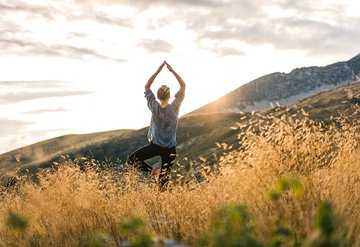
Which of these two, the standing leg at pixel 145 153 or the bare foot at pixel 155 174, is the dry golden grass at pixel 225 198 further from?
the standing leg at pixel 145 153

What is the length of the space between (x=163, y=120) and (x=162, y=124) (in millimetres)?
109

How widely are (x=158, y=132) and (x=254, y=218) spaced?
16.5 feet

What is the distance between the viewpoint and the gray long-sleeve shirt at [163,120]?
911 centimetres

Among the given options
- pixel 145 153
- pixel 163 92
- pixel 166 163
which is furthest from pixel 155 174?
pixel 163 92

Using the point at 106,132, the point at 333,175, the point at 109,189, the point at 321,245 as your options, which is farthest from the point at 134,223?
the point at 106,132

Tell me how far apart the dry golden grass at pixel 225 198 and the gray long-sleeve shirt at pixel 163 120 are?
144 centimetres

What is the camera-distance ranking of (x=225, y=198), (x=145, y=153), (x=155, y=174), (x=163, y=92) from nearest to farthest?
(x=225, y=198), (x=155, y=174), (x=163, y=92), (x=145, y=153)

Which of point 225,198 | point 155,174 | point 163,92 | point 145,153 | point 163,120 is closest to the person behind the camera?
point 225,198

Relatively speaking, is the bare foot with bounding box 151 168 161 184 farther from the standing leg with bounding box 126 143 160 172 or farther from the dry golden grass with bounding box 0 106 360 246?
the dry golden grass with bounding box 0 106 360 246

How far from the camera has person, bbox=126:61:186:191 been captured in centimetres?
908

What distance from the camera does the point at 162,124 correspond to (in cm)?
924

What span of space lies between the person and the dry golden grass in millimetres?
1393

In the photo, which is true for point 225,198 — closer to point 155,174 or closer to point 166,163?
point 155,174

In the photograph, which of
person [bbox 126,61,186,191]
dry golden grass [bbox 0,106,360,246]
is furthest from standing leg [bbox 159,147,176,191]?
dry golden grass [bbox 0,106,360,246]
